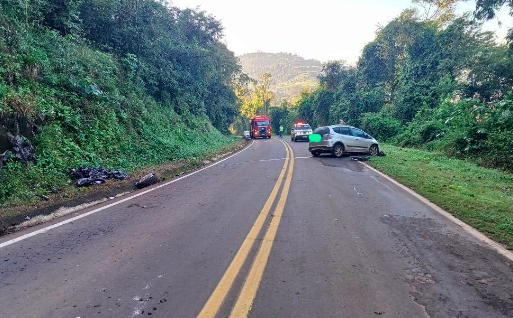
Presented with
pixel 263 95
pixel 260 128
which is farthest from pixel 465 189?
pixel 263 95

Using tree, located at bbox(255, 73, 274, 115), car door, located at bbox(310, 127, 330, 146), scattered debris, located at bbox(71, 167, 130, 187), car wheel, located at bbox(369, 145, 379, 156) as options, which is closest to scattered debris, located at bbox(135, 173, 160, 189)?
scattered debris, located at bbox(71, 167, 130, 187)

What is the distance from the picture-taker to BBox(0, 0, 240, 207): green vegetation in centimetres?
935

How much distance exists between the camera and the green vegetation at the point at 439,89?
18.5 meters

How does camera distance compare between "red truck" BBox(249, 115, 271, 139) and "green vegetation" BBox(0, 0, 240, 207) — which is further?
"red truck" BBox(249, 115, 271, 139)

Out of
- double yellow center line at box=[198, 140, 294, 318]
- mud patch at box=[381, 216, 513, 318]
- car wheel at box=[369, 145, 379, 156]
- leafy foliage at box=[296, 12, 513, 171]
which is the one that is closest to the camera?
double yellow center line at box=[198, 140, 294, 318]

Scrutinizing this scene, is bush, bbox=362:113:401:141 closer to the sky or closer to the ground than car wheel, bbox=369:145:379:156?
closer to the sky

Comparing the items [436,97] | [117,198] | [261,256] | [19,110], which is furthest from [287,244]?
[436,97]

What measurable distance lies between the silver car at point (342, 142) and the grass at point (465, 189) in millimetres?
2162

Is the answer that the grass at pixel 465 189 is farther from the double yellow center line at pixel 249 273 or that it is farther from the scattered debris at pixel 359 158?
the double yellow center line at pixel 249 273

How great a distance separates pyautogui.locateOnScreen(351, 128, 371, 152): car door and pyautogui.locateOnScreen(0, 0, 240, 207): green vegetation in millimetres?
8486

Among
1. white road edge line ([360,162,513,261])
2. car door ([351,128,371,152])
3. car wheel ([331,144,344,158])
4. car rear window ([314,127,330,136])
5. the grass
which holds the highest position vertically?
car rear window ([314,127,330,136])

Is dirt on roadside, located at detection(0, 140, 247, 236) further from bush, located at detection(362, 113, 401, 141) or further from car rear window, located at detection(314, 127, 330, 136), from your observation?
bush, located at detection(362, 113, 401, 141)

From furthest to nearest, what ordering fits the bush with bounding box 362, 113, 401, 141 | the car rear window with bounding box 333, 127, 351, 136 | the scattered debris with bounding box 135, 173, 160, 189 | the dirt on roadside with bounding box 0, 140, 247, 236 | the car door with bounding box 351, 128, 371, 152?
the bush with bounding box 362, 113, 401, 141
the car door with bounding box 351, 128, 371, 152
the car rear window with bounding box 333, 127, 351, 136
the scattered debris with bounding box 135, 173, 160, 189
the dirt on roadside with bounding box 0, 140, 247, 236

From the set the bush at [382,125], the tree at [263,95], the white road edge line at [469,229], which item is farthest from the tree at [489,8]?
the tree at [263,95]
